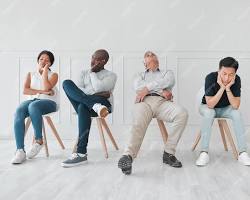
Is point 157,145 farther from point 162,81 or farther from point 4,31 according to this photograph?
point 4,31

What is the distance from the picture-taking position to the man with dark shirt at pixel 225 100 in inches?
125

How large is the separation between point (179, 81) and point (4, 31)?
211 centimetres

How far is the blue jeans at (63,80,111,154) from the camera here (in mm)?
3143

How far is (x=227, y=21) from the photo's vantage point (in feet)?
14.1

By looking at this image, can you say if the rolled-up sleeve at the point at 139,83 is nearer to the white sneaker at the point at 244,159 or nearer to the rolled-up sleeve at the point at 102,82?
the rolled-up sleeve at the point at 102,82

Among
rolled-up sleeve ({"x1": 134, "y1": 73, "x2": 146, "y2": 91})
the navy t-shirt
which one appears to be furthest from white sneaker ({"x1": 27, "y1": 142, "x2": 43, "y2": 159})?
the navy t-shirt

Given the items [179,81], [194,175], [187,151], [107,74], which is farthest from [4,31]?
[194,175]

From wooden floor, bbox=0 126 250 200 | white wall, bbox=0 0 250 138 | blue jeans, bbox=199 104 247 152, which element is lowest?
wooden floor, bbox=0 126 250 200

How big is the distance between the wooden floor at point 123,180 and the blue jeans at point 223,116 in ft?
0.56

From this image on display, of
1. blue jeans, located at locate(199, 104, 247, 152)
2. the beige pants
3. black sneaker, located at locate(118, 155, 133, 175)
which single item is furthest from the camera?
blue jeans, located at locate(199, 104, 247, 152)

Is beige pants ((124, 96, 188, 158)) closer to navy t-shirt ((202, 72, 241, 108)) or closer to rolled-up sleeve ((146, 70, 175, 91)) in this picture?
rolled-up sleeve ((146, 70, 175, 91))

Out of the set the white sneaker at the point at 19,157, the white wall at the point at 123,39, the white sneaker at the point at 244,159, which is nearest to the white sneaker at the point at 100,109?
the white sneaker at the point at 19,157

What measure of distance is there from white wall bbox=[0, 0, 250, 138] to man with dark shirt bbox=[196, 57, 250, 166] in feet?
3.56

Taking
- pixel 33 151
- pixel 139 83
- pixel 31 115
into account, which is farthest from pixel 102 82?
pixel 33 151
